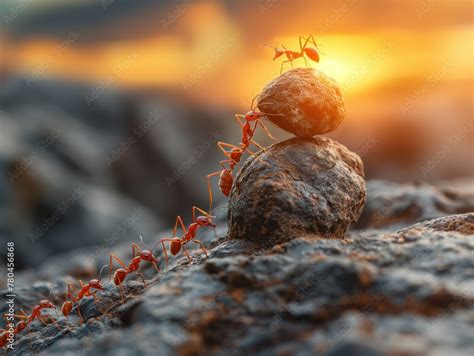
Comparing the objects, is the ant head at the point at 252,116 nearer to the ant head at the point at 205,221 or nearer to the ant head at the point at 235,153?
the ant head at the point at 235,153

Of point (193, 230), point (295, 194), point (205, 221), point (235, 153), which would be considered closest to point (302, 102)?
point (295, 194)

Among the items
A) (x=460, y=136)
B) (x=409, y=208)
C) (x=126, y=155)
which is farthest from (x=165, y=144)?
(x=409, y=208)

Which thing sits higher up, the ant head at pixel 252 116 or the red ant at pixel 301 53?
the red ant at pixel 301 53

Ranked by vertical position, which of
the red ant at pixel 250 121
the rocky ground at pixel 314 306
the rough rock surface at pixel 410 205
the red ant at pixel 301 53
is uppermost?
the red ant at pixel 301 53

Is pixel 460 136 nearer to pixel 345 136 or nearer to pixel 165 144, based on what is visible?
pixel 345 136

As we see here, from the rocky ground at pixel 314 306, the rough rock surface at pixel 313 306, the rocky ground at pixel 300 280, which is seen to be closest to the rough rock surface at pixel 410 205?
the rocky ground at pixel 300 280

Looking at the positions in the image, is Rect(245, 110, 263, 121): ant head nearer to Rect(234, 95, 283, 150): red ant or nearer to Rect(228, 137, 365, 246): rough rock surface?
Rect(234, 95, 283, 150): red ant
